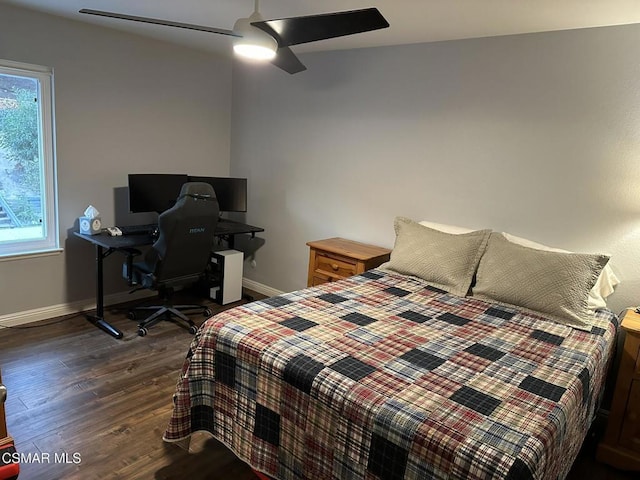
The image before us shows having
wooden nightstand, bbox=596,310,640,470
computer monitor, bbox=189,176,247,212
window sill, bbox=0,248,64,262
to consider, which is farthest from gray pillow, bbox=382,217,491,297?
window sill, bbox=0,248,64,262

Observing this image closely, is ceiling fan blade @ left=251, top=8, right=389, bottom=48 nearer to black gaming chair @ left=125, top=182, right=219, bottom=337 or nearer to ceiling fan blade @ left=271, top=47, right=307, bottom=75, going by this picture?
ceiling fan blade @ left=271, top=47, right=307, bottom=75

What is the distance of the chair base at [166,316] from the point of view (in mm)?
3473

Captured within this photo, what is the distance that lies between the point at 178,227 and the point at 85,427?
1358 mm

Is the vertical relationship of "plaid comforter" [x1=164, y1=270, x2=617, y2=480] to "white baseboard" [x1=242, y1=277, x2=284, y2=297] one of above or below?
above

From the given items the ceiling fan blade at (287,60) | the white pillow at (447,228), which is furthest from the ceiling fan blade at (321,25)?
the white pillow at (447,228)

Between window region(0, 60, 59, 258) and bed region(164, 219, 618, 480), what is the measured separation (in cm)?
225

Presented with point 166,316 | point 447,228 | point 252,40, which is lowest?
point 166,316

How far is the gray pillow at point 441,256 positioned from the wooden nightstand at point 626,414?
84cm

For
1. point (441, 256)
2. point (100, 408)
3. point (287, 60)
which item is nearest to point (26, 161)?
point (100, 408)

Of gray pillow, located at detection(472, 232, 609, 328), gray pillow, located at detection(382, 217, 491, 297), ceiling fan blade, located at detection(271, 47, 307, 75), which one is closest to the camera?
gray pillow, located at detection(472, 232, 609, 328)

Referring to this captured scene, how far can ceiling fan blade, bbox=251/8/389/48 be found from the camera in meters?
1.79

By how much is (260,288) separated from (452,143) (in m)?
2.42

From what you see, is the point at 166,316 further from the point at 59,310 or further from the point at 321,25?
the point at 321,25

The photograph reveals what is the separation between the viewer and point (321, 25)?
1962mm
